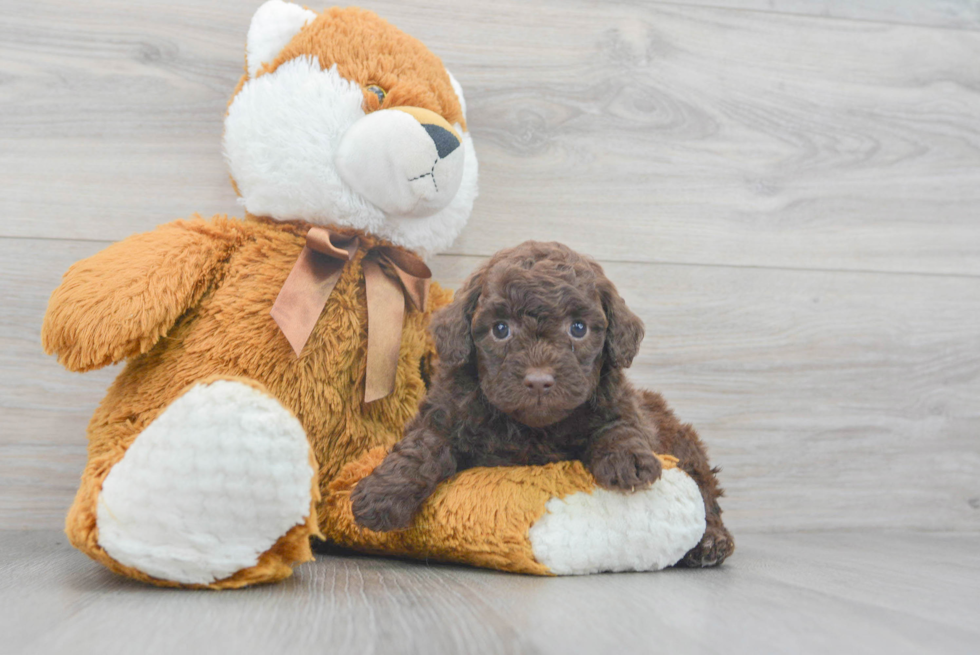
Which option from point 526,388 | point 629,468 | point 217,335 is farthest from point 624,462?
point 217,335

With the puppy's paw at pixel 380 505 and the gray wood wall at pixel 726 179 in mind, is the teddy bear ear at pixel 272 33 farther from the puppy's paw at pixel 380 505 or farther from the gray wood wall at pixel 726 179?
the puppy's paw at pixel 380 505

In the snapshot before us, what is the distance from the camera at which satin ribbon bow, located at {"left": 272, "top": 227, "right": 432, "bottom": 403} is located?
100cm

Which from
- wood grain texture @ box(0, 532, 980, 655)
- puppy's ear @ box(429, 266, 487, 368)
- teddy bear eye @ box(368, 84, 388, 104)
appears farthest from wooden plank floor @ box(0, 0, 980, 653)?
puppy's ear @ box(429, 266, 487, 368)

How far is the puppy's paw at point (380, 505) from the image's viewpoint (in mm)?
858

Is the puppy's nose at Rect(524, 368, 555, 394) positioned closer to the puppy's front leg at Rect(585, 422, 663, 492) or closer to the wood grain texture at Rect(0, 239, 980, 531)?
the puppy's front leg at Rect(585, 422, 663, 492)

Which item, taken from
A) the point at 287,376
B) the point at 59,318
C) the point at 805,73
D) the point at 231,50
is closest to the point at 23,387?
the point at 59,318

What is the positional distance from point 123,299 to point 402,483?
0.42 m

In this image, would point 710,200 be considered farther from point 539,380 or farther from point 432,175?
point 539,380

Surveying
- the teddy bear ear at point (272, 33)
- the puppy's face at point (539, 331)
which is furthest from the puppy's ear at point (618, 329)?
the teddy bear ear at point (272, 33)

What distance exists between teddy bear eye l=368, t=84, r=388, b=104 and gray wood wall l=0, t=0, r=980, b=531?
13.7 inches

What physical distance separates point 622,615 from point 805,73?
1.23 meters

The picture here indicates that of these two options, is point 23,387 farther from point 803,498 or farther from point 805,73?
point 805,73

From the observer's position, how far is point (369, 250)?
3.63 feet

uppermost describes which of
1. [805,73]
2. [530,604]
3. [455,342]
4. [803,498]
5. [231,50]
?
[805,73]
